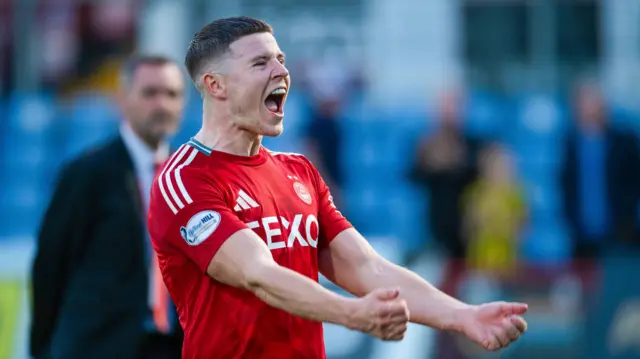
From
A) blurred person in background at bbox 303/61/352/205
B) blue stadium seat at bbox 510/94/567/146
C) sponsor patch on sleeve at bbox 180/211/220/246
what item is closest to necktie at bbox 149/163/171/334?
sponsor patch on sleeve at bbox 180/211/220/246

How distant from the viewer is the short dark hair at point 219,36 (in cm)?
398

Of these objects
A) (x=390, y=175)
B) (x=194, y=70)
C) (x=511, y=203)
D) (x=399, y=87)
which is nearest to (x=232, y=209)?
(x=194, y=70)

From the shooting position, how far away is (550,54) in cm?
1282

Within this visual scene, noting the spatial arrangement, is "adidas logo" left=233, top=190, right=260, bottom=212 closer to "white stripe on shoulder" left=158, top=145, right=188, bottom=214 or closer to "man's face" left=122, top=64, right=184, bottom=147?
"white stripe on shoulder" left=158, top=145, right=188, bottom=214

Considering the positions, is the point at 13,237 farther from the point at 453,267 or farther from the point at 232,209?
the point at 232,209

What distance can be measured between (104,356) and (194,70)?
2.17 m

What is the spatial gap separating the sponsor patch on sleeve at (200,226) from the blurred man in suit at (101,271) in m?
2.07

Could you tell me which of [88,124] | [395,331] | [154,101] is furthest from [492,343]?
[88,124]

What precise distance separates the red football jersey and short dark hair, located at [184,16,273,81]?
1.09ft

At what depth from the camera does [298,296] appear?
11.6ft

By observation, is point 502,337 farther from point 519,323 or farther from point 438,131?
point 438,131

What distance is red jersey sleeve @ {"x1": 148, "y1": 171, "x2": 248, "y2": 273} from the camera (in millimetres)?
3703

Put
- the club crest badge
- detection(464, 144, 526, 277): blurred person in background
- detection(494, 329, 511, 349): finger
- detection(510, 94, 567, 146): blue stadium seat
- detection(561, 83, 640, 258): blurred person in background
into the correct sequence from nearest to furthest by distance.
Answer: detection(494, 329, 511, 349): finger < the club crest badge < detection(464, 144, 526, 277): blurred person in background < detection(561, 83, 640, 258): blurred person in background < detection(510, 94, 567, 146): blue stadium seat

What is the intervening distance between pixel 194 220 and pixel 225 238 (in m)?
0.15
